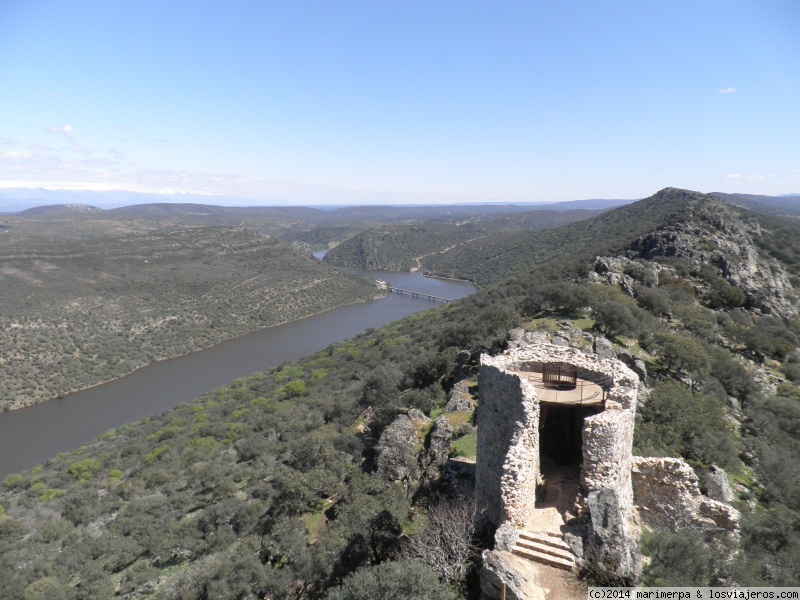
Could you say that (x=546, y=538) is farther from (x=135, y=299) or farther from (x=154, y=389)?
(x=135, y=299)

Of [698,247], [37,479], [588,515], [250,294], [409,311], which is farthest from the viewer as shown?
[409,311]

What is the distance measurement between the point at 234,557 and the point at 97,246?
96.4 meters

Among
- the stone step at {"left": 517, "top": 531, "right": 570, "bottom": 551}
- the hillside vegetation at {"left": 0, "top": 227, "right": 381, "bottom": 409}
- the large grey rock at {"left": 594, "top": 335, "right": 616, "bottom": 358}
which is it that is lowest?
the hillside vegetation at {"left": 0, "top": 227, "right": 381, "bottom": 409}

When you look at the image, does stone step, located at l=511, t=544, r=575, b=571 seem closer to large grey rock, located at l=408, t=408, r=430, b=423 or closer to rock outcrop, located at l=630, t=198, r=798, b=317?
large grey rock, located at l=408, t=408, r=430, b=423

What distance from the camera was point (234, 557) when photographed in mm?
13148

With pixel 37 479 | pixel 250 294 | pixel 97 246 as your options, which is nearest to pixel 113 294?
pixel 250 294

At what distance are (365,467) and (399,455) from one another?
2865mm

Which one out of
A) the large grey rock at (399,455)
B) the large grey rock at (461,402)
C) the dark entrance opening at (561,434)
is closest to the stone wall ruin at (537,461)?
the dark entrance opening at (561,434)

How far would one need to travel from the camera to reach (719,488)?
11406mm

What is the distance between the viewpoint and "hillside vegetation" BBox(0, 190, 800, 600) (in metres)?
10.8

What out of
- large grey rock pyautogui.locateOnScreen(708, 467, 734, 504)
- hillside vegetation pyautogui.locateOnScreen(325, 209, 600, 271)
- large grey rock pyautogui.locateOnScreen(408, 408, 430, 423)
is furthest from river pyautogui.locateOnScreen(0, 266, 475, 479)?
hillside vegetation pyautogui.locateOnScreen(325, 209, 600, 271)

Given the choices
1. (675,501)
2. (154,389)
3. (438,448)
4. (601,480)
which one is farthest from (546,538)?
(154,389)

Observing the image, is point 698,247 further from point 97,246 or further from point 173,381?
point 97,246

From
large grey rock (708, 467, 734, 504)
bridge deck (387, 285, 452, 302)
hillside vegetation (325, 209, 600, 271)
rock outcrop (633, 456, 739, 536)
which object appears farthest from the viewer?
hillside vegetation (325, 209, 600, 271)
